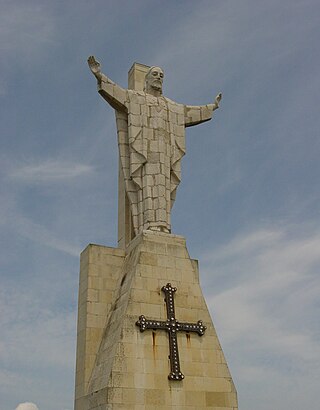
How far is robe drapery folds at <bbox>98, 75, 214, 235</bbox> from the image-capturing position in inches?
551

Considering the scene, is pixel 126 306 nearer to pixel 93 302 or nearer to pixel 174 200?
pixel 93 302

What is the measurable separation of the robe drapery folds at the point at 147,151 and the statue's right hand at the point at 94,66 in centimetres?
25

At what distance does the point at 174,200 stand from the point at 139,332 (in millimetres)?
3927

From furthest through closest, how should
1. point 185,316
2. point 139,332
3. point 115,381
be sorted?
point 185,316 < point 139,332 < point 115,381

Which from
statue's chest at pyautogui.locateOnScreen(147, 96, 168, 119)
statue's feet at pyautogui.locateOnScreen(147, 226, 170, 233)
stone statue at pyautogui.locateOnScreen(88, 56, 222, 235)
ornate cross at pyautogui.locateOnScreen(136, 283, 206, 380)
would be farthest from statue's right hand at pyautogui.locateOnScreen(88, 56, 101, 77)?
ornate cross at pyautogui.locateOnScreen(136, 283, 206, 380)

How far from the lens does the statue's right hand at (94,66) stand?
14016 mm

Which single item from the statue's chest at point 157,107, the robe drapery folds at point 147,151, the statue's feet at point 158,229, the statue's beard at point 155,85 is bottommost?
the statue's feet at point 158,229

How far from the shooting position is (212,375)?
40.2ft

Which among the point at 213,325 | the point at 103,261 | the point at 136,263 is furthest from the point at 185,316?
the point at 103,261

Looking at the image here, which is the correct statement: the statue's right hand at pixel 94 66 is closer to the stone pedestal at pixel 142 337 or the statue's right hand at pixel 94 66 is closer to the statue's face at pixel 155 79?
the statue's face at pixel 155 79

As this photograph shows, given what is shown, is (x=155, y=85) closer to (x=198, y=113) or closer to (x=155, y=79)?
(x=155, y=79)

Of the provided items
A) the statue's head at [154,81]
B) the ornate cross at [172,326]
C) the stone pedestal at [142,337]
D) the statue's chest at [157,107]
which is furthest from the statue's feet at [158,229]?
the statue's head at [154,81]

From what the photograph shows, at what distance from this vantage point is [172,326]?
40.5 feet

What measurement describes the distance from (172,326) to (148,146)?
4.62 meters
